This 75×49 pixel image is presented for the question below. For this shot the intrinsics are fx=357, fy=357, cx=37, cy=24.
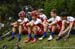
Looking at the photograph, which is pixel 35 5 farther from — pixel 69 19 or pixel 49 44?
pixel 49 44

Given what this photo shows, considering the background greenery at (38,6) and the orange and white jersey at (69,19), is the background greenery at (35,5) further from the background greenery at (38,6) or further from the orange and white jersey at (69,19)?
the orange and white jersey at (69,19)

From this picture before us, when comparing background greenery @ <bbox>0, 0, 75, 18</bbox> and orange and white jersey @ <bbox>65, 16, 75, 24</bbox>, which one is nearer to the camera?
orange and white jersey @ <bbox>65, 16, 75, 24</bbox>

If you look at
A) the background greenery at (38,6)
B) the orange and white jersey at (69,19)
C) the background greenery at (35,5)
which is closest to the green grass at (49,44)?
the background greenery at (38,6)

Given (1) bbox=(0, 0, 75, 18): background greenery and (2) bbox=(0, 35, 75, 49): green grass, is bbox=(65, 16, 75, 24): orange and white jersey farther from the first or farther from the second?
(1) bbox=(0, 0, 75, 18): background greenery

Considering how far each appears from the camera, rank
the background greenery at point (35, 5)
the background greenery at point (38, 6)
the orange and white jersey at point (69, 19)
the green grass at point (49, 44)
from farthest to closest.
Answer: the background greenery at point (35, 5)
the orange and white jersey at point (69, 19)
the background greenery at point (38, 6)
the green grass at point (49, 44)

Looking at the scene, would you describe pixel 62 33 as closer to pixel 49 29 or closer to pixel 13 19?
pixel 49 29

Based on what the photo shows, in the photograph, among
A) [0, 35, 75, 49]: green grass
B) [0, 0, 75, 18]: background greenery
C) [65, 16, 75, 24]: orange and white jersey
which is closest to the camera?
[0, 35, 75, 49]: green grass

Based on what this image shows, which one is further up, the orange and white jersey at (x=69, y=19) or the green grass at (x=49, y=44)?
the orange and white jersey at (x=69, y=19)

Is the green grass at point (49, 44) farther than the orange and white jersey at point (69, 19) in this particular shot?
No

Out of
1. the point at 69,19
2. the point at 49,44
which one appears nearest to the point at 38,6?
the point at 69,19

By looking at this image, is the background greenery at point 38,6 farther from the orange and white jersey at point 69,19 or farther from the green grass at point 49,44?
the orange and white jersey at point 69,19

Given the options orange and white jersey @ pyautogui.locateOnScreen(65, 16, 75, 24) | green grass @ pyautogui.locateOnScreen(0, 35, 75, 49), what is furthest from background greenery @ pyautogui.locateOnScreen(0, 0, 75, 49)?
orange and white jersey @ pyautogui.locateOnScreen(65, 16, 75, 24)

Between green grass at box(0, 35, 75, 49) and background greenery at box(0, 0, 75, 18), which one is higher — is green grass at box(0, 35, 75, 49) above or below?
below

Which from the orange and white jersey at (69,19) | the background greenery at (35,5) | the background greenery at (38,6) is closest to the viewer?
the background greenery at (38,6)
